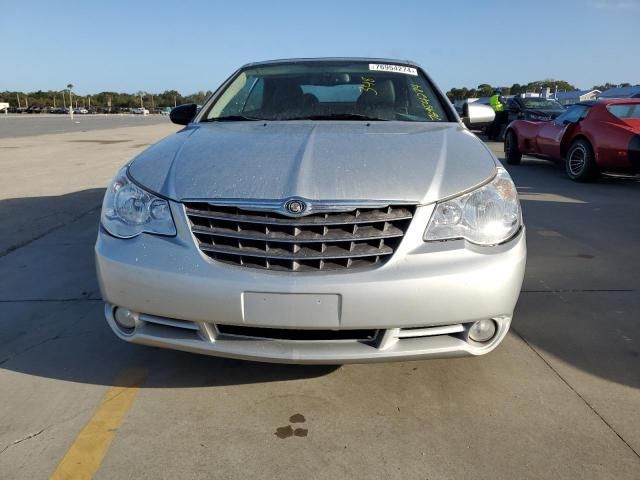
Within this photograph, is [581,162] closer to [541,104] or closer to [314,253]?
[541,104]

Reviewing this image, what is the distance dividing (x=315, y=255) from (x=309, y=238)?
7 cm

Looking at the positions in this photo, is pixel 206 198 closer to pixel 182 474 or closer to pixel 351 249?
pixel 351 249

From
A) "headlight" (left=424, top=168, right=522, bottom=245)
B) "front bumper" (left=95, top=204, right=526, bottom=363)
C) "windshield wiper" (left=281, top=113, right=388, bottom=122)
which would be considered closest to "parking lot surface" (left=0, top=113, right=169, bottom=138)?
"windshield wiper" (left=281, top=113, right=388, bottom=122)

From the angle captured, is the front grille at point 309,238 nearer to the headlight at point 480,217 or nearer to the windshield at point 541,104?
the headlight at point 480,217

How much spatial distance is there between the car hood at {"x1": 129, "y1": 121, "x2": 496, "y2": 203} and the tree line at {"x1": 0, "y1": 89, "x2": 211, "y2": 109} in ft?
426

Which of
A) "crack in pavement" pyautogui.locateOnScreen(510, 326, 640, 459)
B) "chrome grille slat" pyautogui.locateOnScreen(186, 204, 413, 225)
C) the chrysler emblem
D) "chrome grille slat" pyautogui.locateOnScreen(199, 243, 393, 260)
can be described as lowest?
"crack in pavement" pyautogui.locateOnScreen(510, 326, 640, 459)

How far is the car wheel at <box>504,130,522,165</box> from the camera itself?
11.2 m

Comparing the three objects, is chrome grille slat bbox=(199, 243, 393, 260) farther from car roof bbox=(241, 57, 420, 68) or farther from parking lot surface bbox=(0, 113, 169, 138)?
parking lot surface bbox=(0, 113, 169, 138)

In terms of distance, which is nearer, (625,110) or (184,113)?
(184,113)

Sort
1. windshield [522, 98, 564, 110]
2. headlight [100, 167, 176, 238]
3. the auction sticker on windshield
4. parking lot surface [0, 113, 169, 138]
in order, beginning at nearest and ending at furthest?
headlight [100, 167, 176, 238], the auction sticker on windshield, windshield [522, 98, 564, 110], parking lot surface [0, 113, 169, 138]

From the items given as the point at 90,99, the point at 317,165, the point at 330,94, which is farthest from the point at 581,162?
the point at 90,99

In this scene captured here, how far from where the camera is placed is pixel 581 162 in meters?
8.78

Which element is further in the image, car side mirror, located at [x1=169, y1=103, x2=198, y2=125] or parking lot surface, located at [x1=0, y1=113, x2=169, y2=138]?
parking lot surface, located at [x1=0, y1=113, x2=169, y2=138]

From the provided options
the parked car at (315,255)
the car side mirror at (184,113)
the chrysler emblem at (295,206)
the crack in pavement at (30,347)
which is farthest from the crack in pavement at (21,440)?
the car side mirror at (184,113)
